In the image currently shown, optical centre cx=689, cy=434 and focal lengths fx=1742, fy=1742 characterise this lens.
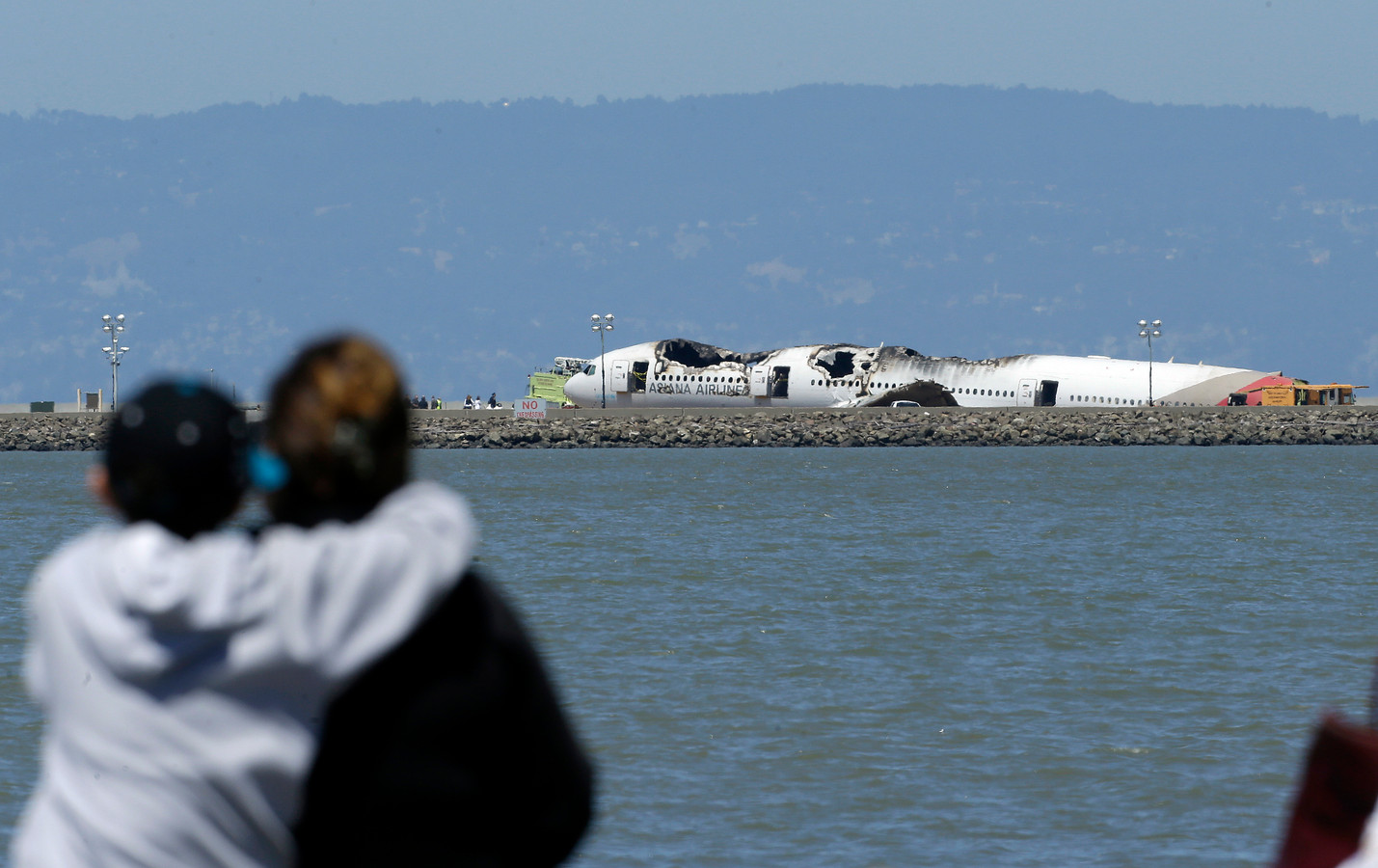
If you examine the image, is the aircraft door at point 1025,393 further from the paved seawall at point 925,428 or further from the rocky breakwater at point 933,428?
the rocky breakwater at point 933,428

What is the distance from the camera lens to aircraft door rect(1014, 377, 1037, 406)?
112 metres

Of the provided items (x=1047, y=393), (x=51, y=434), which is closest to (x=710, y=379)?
(x=1047, y=393)

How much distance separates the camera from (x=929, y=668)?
24203 mm

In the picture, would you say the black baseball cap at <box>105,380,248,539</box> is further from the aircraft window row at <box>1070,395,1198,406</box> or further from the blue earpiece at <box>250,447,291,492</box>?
the aircraft window row at <box>1070,395,1198,406</box>

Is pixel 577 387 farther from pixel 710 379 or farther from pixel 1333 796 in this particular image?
pixel 1333 796

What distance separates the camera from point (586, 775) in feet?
12.0

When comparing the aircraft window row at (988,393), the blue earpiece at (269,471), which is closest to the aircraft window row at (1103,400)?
the aircraft window row at (988,393)

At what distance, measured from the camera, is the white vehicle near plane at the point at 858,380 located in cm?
11150

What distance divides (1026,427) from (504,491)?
51664mm

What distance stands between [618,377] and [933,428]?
20.8 meters

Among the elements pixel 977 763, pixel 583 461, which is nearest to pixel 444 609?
pixel 977 763

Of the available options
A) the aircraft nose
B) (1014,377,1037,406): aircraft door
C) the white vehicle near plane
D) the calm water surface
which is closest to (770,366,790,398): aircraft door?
the white vehicle near plane

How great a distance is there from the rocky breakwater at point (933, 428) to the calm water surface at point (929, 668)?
50.3 meters

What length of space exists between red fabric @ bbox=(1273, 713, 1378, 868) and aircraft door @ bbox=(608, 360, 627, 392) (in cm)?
11024
